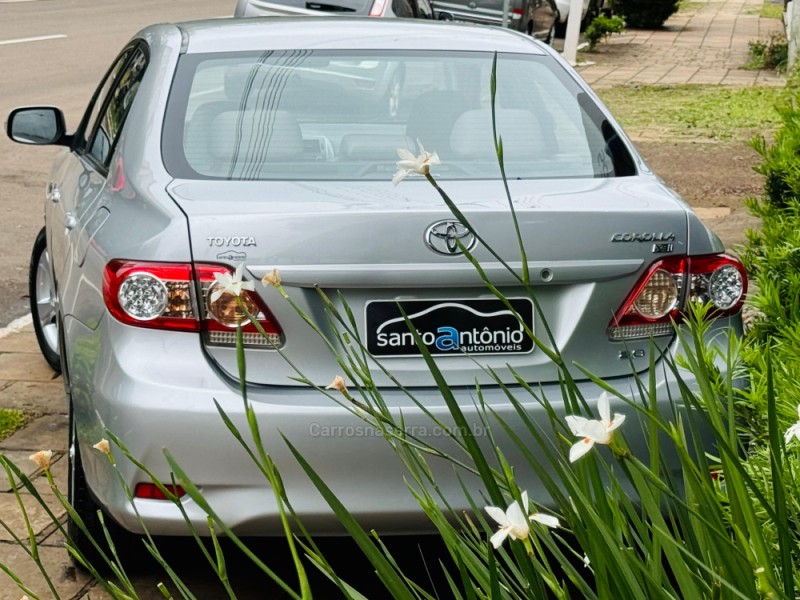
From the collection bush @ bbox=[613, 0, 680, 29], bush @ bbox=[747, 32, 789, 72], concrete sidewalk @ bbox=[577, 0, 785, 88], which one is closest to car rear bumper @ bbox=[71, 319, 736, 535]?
concrete sidewalk @ bbox=[577, 0, 785, 88]

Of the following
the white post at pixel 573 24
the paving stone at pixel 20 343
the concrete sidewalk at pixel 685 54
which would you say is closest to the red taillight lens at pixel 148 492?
the paving stone at pixel 20 343

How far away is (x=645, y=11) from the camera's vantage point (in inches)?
1179

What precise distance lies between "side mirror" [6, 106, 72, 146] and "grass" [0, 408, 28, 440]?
1.03 m

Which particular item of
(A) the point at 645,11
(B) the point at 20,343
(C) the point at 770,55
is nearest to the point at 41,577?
(B) the point at 20,343

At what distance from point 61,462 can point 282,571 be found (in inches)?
45.9

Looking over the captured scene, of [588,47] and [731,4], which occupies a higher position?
[588,47]

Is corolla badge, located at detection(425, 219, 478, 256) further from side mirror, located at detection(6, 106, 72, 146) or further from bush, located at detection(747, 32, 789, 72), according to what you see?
bush, located at detection(747, 32, 789, 72)

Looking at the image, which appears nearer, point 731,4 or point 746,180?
point 746,180

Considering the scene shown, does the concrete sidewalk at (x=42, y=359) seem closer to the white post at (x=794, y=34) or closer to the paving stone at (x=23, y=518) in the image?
the paving stone at (x=23, y=518)

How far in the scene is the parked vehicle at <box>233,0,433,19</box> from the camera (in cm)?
1445

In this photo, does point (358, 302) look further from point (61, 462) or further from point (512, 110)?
point (61, 462)

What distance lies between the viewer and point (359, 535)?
176 cm

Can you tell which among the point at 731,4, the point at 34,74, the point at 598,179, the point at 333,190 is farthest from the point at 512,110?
the point at 731,4

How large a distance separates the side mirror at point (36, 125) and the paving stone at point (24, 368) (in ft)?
3.56
